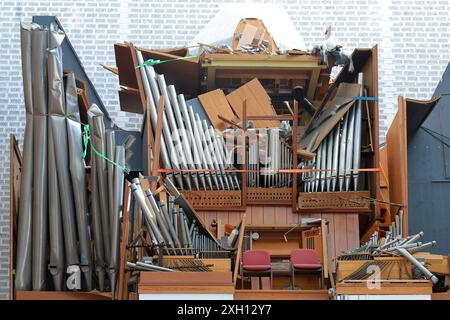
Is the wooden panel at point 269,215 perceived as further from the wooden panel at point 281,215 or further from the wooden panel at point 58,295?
the wooden panel at point 58,295

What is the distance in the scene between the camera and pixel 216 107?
14367mm

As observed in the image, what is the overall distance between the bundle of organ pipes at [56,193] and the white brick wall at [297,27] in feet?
14.9

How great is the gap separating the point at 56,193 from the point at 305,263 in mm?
2886

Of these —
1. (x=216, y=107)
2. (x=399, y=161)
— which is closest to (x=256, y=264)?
(x=399, y=161)

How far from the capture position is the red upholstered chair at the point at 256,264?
12.0 m

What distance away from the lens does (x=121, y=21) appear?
17.5 metres

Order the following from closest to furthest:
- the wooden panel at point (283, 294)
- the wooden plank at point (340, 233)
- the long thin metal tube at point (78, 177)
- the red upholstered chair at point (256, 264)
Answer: the wooden panel at point (283, 294), the red upholstered chair at point (256, 264), the long thin metal tube at point (78, 177), the wooden plank at point (340, 233)

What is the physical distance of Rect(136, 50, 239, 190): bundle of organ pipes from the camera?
13.5m

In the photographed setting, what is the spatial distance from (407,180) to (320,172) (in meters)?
1.34

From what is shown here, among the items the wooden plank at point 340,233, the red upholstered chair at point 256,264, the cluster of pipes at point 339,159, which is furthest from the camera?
the cluster of pipes at point 339,159

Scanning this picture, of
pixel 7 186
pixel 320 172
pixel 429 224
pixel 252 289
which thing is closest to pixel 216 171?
pixel 320 172

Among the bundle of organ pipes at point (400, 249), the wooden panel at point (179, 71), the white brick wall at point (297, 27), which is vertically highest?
the white brick wall at point (297, 27)

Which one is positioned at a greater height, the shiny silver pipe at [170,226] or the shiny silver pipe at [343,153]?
the shiny silver pipe at [343,153]

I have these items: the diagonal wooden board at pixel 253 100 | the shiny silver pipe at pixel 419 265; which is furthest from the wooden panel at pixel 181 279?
the diagonal wooden board at pixel 253 100
